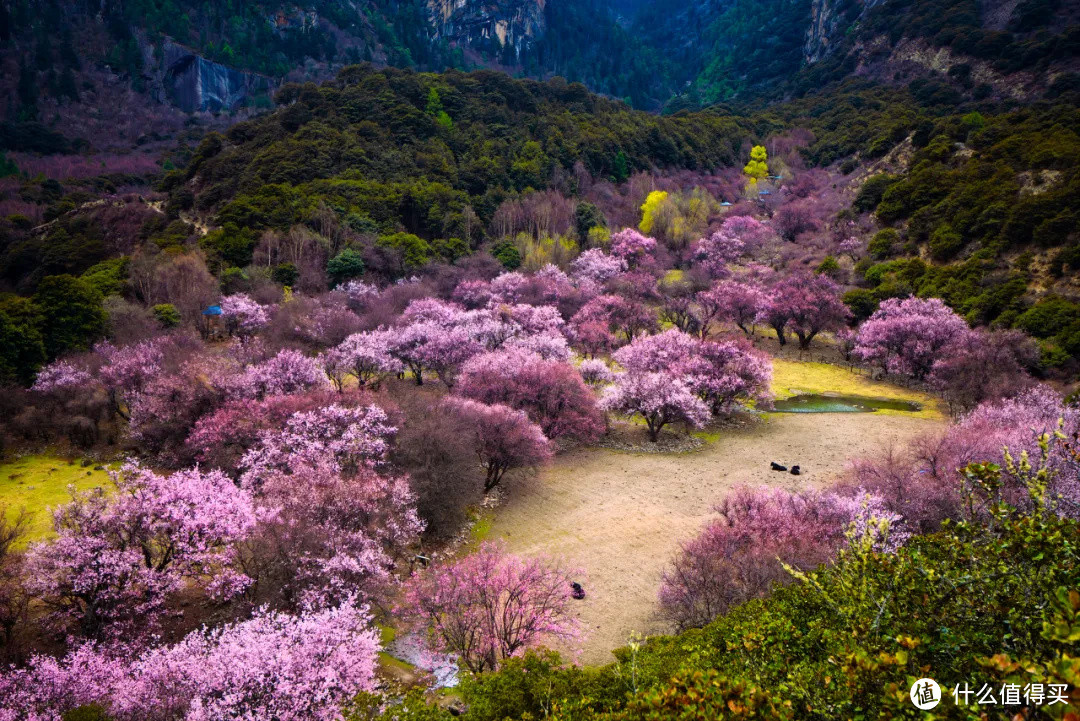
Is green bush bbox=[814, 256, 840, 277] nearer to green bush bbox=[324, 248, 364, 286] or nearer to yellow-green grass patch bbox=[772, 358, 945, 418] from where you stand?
yellow-green grass patch bbox=[772, 358, 945, 418]

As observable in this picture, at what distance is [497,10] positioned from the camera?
139m

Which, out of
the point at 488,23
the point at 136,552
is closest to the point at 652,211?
the point at 136,552

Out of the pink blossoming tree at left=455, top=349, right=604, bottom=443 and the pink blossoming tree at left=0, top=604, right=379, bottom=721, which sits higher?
the pink blossoming tree at left=455, top=349, right=604, bottom=443

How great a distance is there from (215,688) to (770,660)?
382 inches

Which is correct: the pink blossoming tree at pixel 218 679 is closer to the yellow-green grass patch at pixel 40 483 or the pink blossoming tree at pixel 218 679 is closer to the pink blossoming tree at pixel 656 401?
the yellow-green grass patch at pixel 40 483

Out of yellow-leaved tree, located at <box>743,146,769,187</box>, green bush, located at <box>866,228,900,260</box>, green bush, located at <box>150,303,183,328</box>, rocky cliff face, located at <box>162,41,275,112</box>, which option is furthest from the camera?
rocky cliff face, located at <box>162,41,275,112</box>

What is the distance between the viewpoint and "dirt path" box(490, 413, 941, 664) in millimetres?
16359

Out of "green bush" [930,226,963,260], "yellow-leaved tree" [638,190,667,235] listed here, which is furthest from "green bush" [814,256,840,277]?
"yellow-leaved tree" [638,190,667,235]

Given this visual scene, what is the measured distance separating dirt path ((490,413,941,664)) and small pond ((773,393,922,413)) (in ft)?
3.96

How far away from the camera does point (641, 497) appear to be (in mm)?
22266

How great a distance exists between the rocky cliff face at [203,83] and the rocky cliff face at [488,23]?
47895 millimetres

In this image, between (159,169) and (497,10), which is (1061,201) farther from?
(497,10)

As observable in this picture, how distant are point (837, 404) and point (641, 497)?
16.7m

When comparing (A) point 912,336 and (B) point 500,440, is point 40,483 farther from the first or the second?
(A) point 912,336
